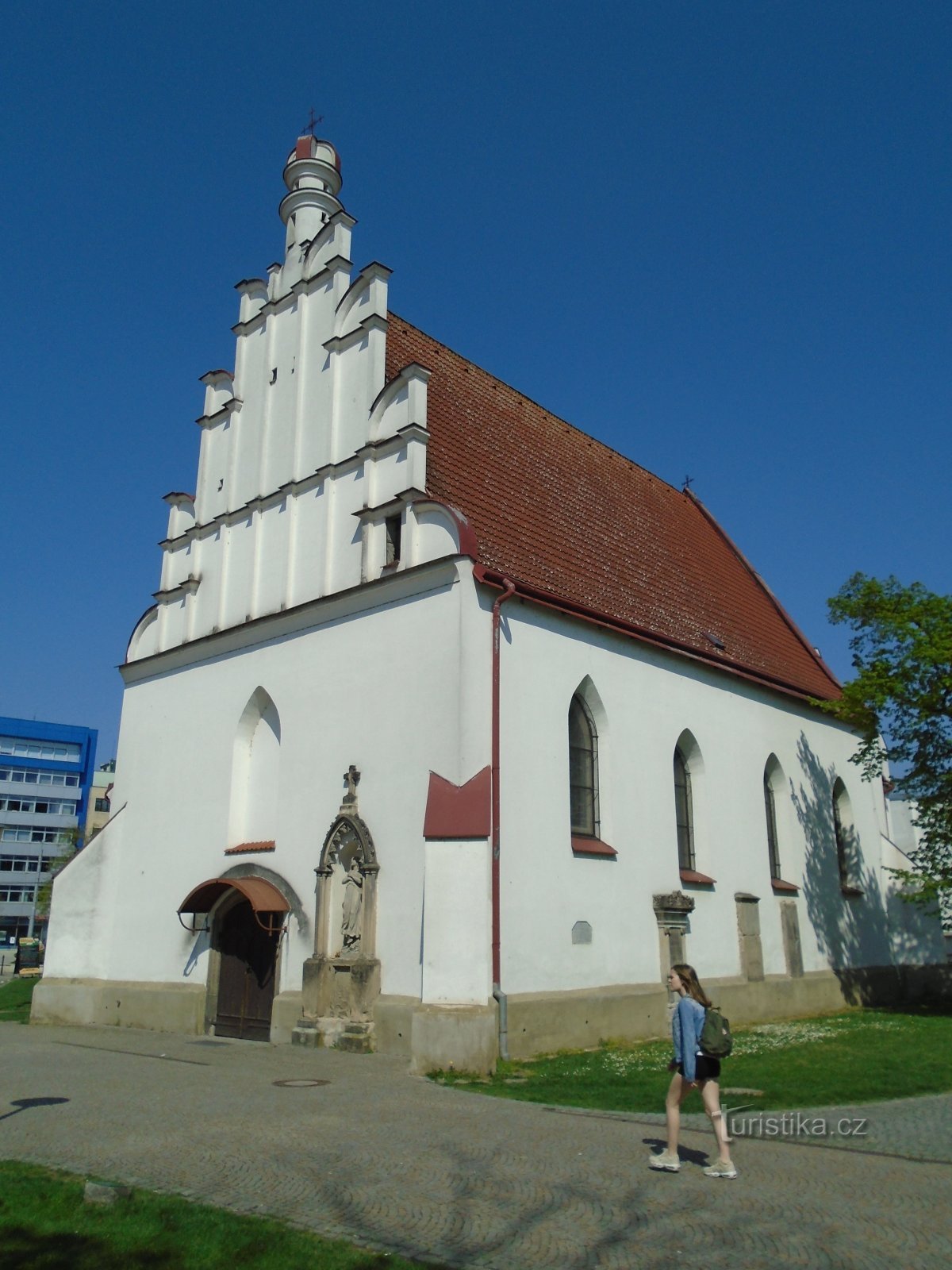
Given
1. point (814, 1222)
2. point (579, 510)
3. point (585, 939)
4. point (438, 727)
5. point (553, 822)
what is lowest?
point (814, 1222)

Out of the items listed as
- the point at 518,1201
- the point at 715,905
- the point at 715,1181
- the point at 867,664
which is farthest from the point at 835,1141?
the point at 867,664

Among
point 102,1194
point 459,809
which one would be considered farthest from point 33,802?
point 102,1194

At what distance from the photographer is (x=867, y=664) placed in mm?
18859

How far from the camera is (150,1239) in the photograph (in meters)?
5.12

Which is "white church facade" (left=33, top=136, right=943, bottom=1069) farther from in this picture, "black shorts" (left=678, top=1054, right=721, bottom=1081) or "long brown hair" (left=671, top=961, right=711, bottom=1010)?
"black shorts" (left=678, top=1054, right=721, bottom=1081)

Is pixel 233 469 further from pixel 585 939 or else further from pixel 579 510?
pixel 585 939

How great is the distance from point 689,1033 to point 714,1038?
0.18 m

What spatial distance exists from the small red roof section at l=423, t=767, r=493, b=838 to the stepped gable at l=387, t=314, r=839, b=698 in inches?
131

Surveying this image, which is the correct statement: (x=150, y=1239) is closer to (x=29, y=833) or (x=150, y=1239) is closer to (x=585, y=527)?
(x=585, y=527)

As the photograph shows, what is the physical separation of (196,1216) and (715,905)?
43.6ft

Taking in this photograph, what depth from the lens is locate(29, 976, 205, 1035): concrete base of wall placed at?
53.1 feet

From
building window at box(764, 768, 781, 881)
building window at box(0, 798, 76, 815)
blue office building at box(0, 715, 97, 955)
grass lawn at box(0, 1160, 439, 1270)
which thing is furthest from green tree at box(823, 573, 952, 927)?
building window at box(0, 798, 76, 815)

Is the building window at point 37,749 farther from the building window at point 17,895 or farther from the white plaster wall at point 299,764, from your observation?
the white plaster wall at point 299,764

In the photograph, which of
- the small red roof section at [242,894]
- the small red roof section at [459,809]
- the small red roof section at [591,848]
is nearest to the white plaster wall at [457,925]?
the small red roof section at [459,809]
